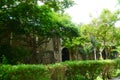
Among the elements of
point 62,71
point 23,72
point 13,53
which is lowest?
point 62,71

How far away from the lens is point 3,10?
1577 cm

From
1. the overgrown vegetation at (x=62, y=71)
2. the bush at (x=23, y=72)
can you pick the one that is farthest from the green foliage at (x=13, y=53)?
the bush at (x=23, y=72)

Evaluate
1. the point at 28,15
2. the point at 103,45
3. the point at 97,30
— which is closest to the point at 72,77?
the point at 28,15

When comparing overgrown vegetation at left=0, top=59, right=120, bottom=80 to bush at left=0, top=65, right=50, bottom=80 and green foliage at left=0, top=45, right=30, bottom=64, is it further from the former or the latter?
green foliage at left=0, top=45, right=30, bottom=64

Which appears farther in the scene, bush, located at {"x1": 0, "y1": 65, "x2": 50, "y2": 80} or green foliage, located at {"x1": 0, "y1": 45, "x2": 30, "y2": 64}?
green foliage, located at {"x1": 0, "y1": 45, "x2": 30, "y2": 64}

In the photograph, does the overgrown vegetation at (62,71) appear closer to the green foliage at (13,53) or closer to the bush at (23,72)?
the bush at (23,72)

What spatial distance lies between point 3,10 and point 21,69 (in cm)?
779

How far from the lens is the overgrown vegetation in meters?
8.61

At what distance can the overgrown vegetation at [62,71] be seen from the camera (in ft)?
28.3

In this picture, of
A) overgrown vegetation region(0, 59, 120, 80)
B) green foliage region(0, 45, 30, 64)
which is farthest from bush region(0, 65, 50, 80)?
green foliage region(0, 45, 30, 64)

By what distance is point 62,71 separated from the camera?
12.0 metres

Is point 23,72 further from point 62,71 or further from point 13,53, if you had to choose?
point 13,53

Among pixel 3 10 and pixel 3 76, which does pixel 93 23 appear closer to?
pixel 3 10

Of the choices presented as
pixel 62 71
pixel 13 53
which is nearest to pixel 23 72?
pixel 62 71
